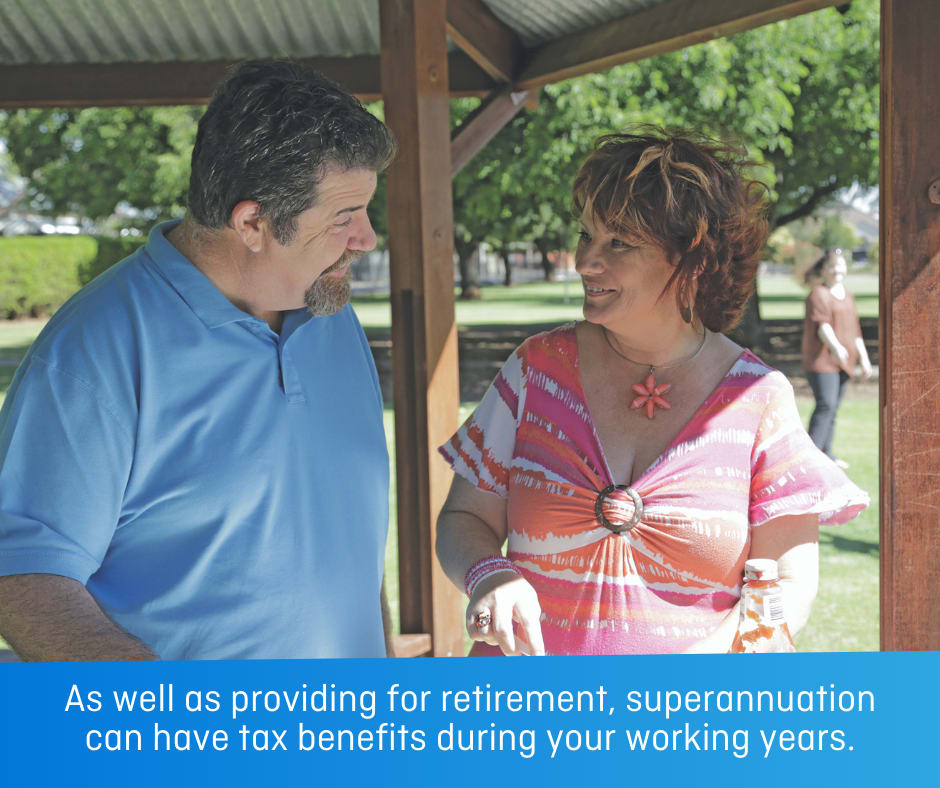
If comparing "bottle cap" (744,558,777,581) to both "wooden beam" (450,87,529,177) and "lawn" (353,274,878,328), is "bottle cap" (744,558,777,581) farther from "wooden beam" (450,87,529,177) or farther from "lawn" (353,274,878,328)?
"lawn" (353,274,878,328)

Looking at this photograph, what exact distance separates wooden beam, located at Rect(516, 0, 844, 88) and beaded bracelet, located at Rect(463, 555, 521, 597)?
1852mm

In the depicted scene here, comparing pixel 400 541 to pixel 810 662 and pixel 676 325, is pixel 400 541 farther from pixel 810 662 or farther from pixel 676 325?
pixel 810 662

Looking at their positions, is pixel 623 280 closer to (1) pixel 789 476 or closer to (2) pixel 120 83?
(1) pixel 789 476

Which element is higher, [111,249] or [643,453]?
[111,249]

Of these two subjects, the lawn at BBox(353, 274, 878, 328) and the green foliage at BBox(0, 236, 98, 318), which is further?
the lawn at BBox(353, 274, 878, 328)

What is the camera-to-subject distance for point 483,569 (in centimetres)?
202

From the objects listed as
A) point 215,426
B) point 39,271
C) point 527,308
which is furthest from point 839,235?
point 215,426

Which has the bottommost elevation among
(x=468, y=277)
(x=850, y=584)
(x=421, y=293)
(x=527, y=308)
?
(x=850, y=584)

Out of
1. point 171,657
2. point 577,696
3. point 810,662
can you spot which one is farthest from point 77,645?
point 810,662

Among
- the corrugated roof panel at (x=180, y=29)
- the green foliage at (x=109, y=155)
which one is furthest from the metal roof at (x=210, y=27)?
the green foliage at (x=109, y=155)

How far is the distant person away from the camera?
26.5 ft

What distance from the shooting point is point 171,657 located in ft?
5.88

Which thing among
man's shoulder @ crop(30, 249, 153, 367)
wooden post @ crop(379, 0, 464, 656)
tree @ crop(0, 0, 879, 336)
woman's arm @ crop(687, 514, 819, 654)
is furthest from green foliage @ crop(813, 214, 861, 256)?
man's shoulder @ crop(30, 249, 153, 367)

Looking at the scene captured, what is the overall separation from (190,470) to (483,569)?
60 cm
